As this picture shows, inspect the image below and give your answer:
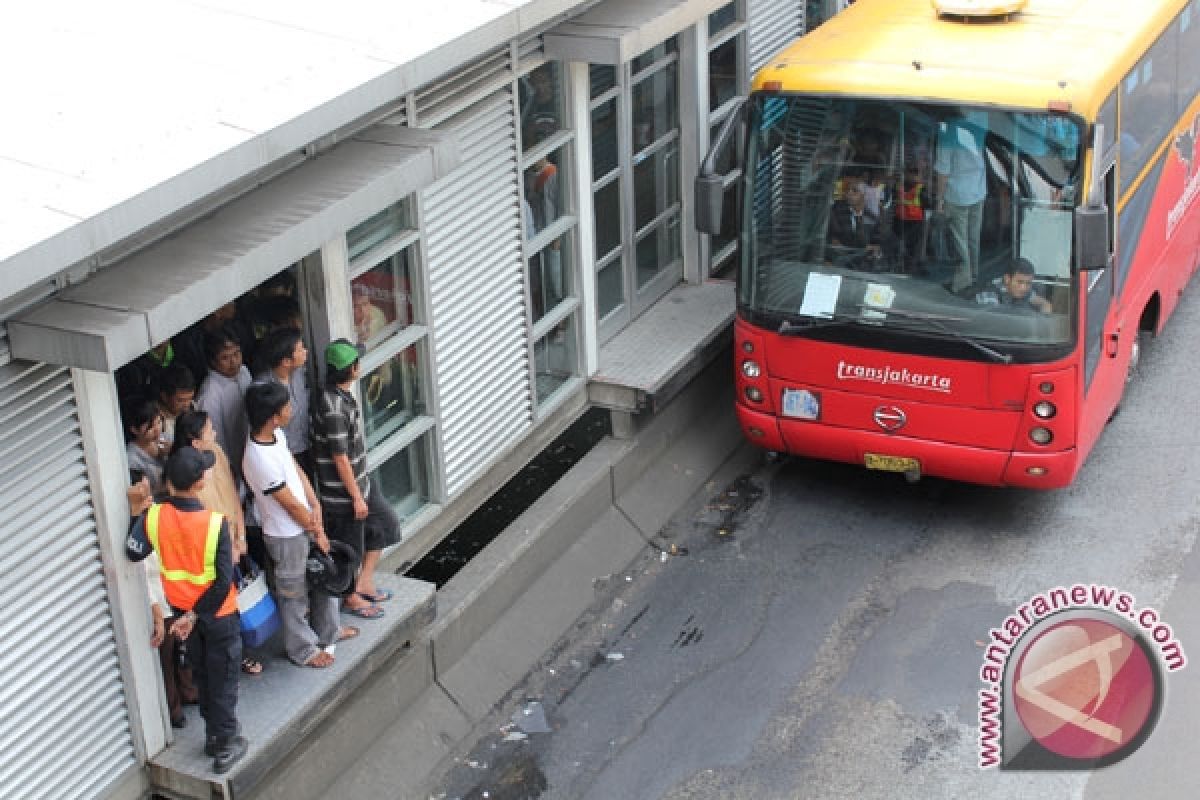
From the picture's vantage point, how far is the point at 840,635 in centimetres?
1027

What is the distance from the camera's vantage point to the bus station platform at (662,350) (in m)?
11.7

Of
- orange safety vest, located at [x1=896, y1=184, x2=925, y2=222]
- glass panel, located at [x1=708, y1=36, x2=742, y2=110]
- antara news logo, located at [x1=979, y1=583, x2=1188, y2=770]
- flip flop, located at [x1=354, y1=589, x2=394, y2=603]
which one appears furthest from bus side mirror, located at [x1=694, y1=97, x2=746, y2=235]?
flip flop, located at [x1=354, y1=589, x2=394, y2=603]

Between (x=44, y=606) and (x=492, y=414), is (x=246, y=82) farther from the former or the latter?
(x=492, y=414)

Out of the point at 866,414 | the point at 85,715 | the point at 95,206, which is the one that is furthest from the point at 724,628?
the point at 95,206

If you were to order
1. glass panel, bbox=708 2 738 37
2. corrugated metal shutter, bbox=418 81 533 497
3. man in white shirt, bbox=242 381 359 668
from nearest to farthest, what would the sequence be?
man in white shirt, bbox=242 381 359 668
corrugated metal shutter, bbox=418 81 533 497
glass panel, bbox=708 2 738 37

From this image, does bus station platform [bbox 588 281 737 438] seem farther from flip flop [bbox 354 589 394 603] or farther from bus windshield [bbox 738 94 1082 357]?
flip flop [bbox 354 589 394 603]

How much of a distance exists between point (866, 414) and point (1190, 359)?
3.72 m

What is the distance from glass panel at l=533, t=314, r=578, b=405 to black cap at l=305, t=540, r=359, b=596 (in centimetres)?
276

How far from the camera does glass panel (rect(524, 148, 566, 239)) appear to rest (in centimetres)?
1096

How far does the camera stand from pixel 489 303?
10609 millimetres

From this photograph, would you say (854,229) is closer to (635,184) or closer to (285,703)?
(635,184)

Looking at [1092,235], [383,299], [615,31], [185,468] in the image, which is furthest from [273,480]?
[1092,235]

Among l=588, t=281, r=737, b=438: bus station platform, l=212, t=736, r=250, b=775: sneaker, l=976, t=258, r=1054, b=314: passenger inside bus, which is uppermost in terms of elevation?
l=976, t=258, r=1054, b=314: passenger inside bus

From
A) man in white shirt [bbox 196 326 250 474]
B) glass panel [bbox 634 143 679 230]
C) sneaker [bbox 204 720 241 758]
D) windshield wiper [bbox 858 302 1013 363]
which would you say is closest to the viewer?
sneaker [bbox 204 720 241 758]
